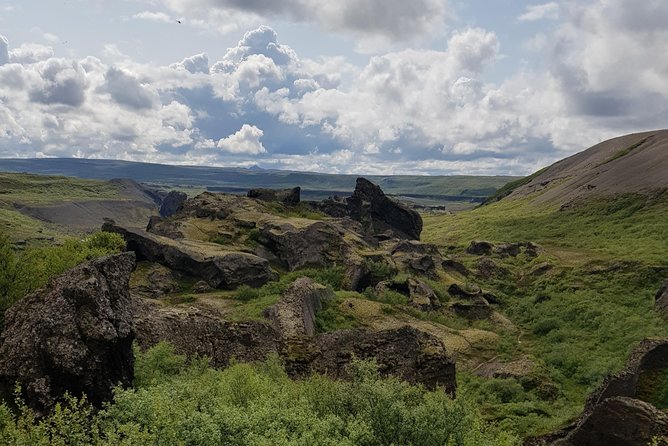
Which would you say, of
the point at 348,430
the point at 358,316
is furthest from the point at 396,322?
the point at 348,430

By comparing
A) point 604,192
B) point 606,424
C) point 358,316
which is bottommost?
point 358,316

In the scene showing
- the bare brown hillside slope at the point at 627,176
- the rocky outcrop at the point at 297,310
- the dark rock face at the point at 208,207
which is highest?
the bare brown hillside slope at the point at 627,176

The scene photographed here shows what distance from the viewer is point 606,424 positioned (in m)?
18.3

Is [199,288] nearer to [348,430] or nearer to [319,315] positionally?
[319,315]

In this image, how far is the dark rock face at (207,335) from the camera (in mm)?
27828

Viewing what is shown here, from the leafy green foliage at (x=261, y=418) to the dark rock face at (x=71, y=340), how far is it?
110 cm

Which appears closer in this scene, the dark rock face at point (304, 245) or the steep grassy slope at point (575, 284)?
the steep grassy slope at point (575, 284)

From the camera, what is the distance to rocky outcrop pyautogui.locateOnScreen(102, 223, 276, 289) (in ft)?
168

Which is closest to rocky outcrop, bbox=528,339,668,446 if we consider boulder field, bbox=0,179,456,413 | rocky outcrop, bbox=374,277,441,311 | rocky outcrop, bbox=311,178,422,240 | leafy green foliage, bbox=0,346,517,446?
leafy green foliage, bbox=0,346,517,446

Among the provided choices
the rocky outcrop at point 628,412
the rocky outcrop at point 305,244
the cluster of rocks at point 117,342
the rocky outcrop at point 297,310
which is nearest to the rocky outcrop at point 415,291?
the rocky outcrop at point 305,244

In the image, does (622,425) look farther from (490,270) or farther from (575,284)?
(490,270)

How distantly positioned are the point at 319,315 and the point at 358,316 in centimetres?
394

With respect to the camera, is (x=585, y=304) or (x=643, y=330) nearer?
(x=643, y=330)

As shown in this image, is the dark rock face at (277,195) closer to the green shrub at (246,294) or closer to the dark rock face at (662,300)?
the green shrub at (246,294)
